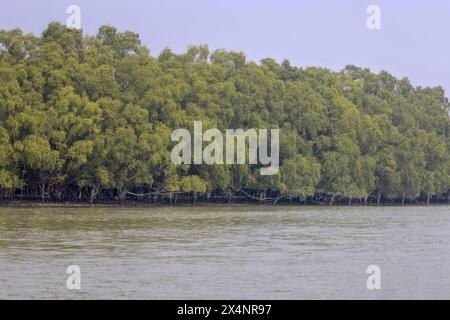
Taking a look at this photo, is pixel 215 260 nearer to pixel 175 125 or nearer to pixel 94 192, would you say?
pixel 94 192

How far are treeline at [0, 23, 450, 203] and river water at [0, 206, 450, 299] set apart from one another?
21.9 metres

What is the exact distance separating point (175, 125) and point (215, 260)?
153ft

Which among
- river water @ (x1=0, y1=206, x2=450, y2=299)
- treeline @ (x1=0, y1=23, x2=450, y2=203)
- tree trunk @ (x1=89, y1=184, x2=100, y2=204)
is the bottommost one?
river water @ (x1=0, y1=206, x2=450, y2=299)

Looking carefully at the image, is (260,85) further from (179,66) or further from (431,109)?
(431,109)

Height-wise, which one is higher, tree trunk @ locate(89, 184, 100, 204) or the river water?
tree trunk @ locate(89, 184, 100, 204)

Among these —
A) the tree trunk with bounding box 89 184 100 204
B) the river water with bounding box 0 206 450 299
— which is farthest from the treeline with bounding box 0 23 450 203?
the river water with bounding box 0 206 450 299

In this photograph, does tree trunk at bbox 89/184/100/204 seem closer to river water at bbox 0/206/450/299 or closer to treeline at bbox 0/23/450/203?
treeline at bbox 0/23/450/203

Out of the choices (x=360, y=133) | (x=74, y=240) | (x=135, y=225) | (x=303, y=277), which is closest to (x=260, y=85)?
(x=360, y=133)

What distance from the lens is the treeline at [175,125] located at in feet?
221

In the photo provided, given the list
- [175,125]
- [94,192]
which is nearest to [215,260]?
[94,192]

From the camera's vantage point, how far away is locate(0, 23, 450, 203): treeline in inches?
2655

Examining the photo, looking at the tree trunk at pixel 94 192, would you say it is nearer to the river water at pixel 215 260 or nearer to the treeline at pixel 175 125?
the treeline at pixel 175 125

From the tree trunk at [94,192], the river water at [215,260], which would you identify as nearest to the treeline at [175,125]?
the tree trunk at [94,192]

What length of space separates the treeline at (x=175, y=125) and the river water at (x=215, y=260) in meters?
21.9
